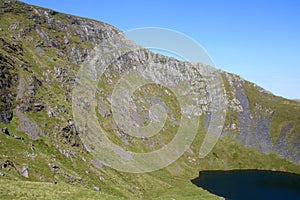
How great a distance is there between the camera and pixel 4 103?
7581cm

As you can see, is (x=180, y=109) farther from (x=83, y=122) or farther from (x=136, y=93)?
(x=83, y=122)

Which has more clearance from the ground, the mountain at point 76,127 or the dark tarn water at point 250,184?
the mountain at point 76,127

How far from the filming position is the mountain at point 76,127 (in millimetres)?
59688

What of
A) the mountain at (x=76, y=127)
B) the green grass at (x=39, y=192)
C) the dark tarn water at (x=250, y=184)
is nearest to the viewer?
the green grass at (x=39, y=192)

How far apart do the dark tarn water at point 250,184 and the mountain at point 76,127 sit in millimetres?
8167

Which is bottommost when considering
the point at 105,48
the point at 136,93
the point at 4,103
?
the point at 4,103

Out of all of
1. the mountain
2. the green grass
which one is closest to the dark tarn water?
the mountain

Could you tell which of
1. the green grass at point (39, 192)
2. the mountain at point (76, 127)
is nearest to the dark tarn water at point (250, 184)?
the mountain at point (76, 127)

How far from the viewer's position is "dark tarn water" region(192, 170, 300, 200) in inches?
4392

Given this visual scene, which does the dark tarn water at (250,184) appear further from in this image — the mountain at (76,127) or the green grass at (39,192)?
the green grass at (39,192)

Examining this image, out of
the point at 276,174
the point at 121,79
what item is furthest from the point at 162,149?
the point at 276,174

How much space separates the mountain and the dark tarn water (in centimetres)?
817

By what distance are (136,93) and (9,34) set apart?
7121 cm

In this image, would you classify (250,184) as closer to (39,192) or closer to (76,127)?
(76,127)
